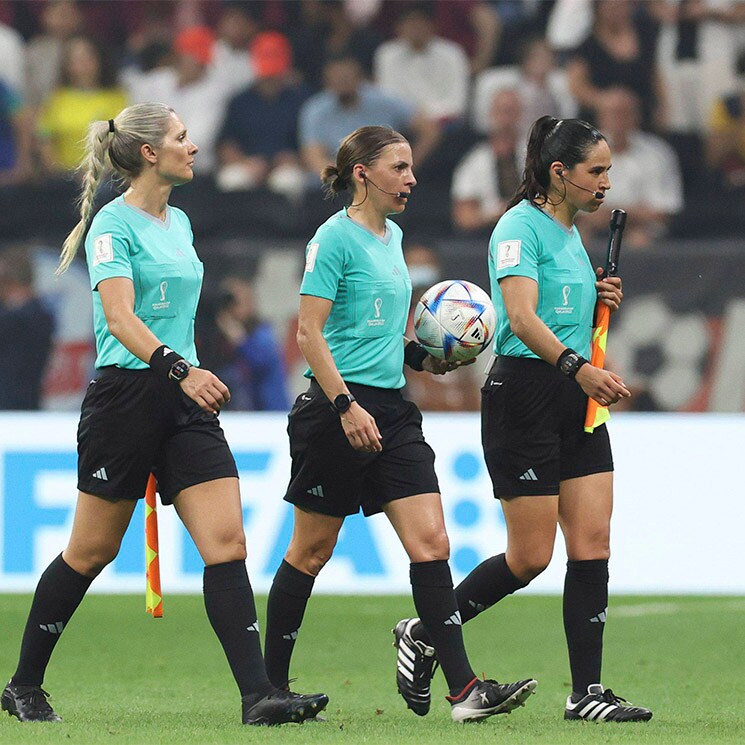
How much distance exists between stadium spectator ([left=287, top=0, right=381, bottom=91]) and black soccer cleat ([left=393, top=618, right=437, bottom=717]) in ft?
29.2

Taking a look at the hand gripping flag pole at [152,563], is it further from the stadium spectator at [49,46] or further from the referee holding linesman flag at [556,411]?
the stadium spectator at [49,46]

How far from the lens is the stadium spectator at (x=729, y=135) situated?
13.2 metres

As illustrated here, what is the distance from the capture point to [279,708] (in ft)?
15.9

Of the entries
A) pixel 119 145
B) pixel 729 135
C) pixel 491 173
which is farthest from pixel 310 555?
pixel 729 135

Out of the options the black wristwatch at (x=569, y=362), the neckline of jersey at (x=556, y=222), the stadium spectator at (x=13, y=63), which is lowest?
the black wristwatch at (x=569, y=362)

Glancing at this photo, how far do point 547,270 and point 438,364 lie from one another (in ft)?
1.78

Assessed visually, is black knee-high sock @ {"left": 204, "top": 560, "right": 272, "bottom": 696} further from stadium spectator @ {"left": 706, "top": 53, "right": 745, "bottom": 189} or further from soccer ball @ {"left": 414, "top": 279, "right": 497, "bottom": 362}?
stadium spectator @ {"left": 706, "top": 53, "right": 745, "bottom": 189}

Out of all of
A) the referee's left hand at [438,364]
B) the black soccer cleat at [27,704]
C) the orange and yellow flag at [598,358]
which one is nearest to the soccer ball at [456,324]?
the referee's left hand at [438,364]

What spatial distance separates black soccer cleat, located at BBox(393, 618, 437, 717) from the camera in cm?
546

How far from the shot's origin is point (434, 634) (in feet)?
17.2

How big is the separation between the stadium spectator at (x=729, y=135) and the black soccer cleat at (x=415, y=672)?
834cm

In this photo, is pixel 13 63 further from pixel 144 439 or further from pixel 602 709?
pixel 602 709

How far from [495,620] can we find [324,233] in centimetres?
398

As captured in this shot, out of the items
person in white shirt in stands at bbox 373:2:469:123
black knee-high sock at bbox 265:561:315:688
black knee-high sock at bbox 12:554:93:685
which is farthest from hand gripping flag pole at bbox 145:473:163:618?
person in white shirt in stands at bbox 373:2:469:123
